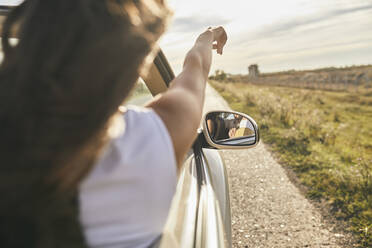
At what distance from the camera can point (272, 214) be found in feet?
12.0

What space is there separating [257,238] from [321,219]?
87 cm

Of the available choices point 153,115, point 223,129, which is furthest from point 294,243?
point 153,115

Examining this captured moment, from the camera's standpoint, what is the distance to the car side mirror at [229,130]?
6.12 feet

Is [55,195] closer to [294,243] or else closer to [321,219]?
[294,243]

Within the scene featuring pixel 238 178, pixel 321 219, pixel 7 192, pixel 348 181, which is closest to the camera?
pixel 7 192

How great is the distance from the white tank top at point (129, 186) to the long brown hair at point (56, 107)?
0.04m

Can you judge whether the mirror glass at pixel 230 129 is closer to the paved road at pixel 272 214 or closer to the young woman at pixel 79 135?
the paved road at pixel 272 214

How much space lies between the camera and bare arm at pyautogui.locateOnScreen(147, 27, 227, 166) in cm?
80

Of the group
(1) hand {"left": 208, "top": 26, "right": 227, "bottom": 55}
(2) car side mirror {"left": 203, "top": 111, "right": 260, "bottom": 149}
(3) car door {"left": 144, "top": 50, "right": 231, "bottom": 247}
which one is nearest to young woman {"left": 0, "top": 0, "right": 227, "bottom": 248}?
(3) car door {"left": 144, "top": 50, "right": 231, "bottom": 247}

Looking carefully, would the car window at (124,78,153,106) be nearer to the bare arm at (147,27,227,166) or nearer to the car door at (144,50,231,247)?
the car door at (144,50,231,247)

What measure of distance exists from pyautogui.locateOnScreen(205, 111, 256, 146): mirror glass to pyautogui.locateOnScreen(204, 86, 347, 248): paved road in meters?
0.64

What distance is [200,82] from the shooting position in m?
1.02

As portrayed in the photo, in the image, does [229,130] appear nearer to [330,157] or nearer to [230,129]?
[230,129]

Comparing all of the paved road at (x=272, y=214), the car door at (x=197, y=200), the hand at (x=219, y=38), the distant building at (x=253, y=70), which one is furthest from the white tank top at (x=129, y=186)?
the distant building at (x=253, y=70)
